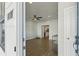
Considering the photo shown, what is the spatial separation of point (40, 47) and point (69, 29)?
485 millimetres

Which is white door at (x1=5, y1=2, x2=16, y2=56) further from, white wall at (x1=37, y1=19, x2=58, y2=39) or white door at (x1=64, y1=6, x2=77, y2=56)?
white door at (x1=64, y1=6, x2=77, y2=56)

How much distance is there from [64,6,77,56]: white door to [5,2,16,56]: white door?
0.74 m

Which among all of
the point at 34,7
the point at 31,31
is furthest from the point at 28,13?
the point at 31,31

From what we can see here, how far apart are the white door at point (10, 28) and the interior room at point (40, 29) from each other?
0.61ft

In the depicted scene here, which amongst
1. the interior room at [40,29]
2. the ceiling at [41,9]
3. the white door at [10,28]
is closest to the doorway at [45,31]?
the interior room at [40,29]

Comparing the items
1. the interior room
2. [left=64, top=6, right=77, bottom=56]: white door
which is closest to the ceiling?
the interior room

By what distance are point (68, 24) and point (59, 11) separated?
0.77 feet

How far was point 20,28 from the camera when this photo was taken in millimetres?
1826

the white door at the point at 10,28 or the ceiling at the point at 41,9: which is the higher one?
the ceiling at the point at 41,9

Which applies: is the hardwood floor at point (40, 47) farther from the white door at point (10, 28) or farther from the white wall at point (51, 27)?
the white door at point (10, 28)

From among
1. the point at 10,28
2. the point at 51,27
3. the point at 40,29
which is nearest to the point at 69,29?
the point at 51,27

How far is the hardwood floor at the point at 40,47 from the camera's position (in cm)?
180

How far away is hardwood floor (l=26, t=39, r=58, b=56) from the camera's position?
1805mm

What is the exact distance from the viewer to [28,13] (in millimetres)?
1831
